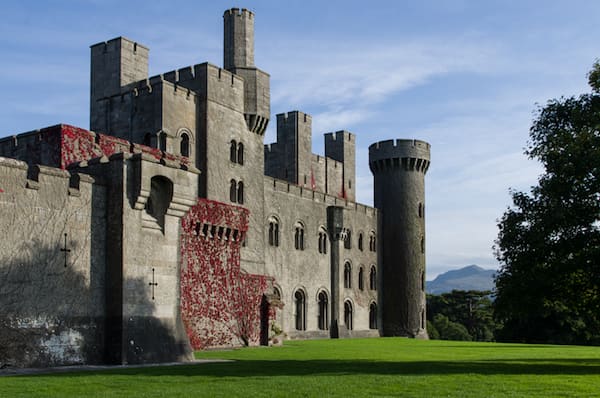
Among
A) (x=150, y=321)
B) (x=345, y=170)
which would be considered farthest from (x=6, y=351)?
(x=345, y=170)

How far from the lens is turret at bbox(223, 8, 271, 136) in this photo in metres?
40.2

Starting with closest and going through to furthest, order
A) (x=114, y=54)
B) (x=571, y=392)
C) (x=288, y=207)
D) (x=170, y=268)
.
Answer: (x=571, y=392), (x=170, y=268), (x=114, y=54), (x=288, y=207)

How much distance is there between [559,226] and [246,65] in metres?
22.6

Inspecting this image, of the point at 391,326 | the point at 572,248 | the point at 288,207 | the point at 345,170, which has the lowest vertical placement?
the point at 391,326

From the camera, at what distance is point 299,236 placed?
4697 cm

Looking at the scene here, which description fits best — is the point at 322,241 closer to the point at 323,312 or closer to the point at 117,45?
the point at 323,312

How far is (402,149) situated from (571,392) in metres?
43.0

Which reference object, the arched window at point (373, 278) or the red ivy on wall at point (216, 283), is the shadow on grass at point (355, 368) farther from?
the arched window at point (373, 278)

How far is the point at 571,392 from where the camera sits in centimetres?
1447

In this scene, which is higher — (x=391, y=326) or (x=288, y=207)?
(x=288, y=207)

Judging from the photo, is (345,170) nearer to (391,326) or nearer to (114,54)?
(391,326)

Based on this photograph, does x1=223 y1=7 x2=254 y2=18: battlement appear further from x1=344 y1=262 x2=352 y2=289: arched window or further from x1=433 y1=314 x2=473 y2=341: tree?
x1=433 y1=314 x2=473 y2=341: tree

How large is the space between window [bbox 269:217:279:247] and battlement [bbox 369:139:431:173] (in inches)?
599

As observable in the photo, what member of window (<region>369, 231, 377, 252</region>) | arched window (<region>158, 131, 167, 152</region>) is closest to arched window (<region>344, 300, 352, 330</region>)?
window (<region>369, 231, 377, 252</region>)
